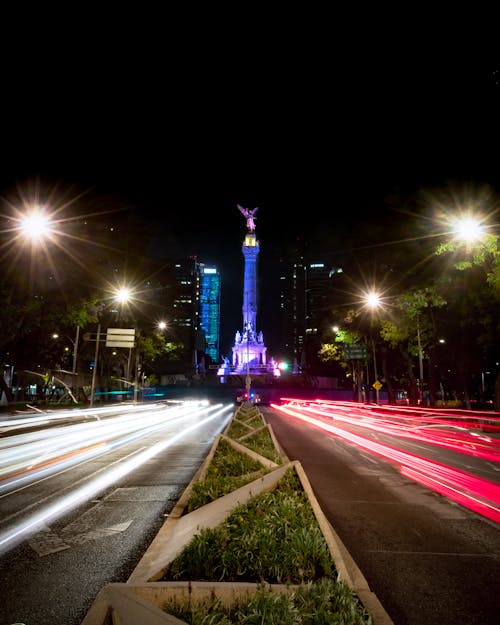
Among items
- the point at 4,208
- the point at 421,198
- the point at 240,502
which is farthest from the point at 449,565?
the point at 4,208

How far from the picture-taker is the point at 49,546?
5641mm

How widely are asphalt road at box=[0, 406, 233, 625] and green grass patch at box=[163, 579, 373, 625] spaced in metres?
1.50

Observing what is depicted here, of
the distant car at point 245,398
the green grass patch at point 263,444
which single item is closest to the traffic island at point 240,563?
the green grass patch at point 263,444

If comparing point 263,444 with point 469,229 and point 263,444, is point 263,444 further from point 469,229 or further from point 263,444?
point 469,229

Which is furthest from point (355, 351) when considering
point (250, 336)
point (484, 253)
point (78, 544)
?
point (250, 336)

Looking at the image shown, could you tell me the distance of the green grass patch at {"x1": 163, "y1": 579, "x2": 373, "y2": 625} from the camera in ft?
9.76

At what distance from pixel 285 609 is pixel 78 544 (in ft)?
13.0

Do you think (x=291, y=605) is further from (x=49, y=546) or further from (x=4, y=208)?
(x=4, y=208)

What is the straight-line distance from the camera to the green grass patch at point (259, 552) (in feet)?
12.7

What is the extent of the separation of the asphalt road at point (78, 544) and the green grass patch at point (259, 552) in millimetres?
1128

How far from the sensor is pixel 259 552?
4223 mm

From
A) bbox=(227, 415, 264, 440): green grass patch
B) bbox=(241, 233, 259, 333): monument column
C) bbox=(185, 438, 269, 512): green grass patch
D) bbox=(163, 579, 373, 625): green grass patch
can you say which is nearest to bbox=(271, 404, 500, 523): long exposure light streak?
bbox=(185, 438, 269, 512): green grass patch

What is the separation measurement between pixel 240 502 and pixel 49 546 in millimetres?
2757

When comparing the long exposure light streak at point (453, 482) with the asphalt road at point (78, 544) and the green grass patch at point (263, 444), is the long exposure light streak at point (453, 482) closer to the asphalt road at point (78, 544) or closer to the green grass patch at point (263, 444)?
the green grass patch at point (263, 444)
